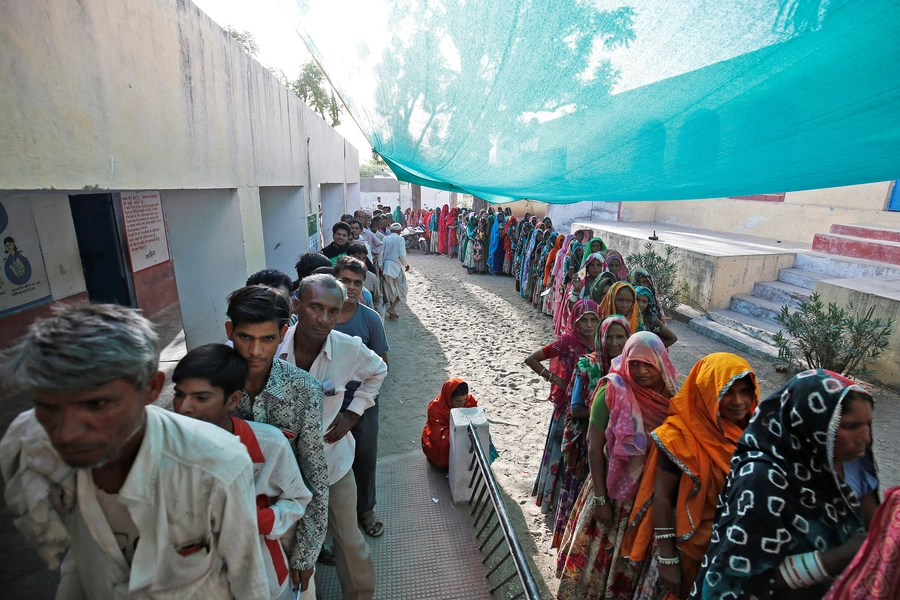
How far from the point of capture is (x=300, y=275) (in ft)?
11.4

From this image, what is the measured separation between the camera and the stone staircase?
6.53 m

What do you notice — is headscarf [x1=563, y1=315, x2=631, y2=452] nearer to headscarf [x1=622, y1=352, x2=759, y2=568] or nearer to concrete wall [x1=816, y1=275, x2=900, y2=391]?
headscarf [x1=622, y1=352, x2=759, y2=568]

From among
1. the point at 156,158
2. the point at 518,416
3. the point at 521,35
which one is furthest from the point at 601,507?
the point at 156,158

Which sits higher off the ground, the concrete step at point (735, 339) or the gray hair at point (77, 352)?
the gray hair at point (77, 352)

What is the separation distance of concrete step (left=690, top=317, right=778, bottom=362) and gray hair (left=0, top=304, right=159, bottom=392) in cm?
696

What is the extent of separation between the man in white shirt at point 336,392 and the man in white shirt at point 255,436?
0.57 meters

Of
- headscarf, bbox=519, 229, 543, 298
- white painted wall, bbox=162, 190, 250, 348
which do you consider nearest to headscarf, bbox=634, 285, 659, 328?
white painted wall, bbox=162, 190, 250, 348

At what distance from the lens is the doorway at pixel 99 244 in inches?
215

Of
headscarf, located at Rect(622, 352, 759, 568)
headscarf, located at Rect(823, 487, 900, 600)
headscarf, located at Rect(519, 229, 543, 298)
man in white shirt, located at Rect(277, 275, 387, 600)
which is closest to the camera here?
headscarf, located at Rect(823, 487, 900, 600)

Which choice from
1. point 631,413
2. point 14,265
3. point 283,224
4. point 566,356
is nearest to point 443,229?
point 283,224

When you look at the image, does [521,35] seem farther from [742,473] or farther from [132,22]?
[132,22]

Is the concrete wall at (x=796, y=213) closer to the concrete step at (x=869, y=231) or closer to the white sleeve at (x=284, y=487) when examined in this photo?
the concrete step at (x=869, y=231)

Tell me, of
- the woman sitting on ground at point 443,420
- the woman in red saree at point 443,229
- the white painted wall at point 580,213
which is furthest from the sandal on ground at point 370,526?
the white painted wall at point 580,213

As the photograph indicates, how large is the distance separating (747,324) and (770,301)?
1006 mm
